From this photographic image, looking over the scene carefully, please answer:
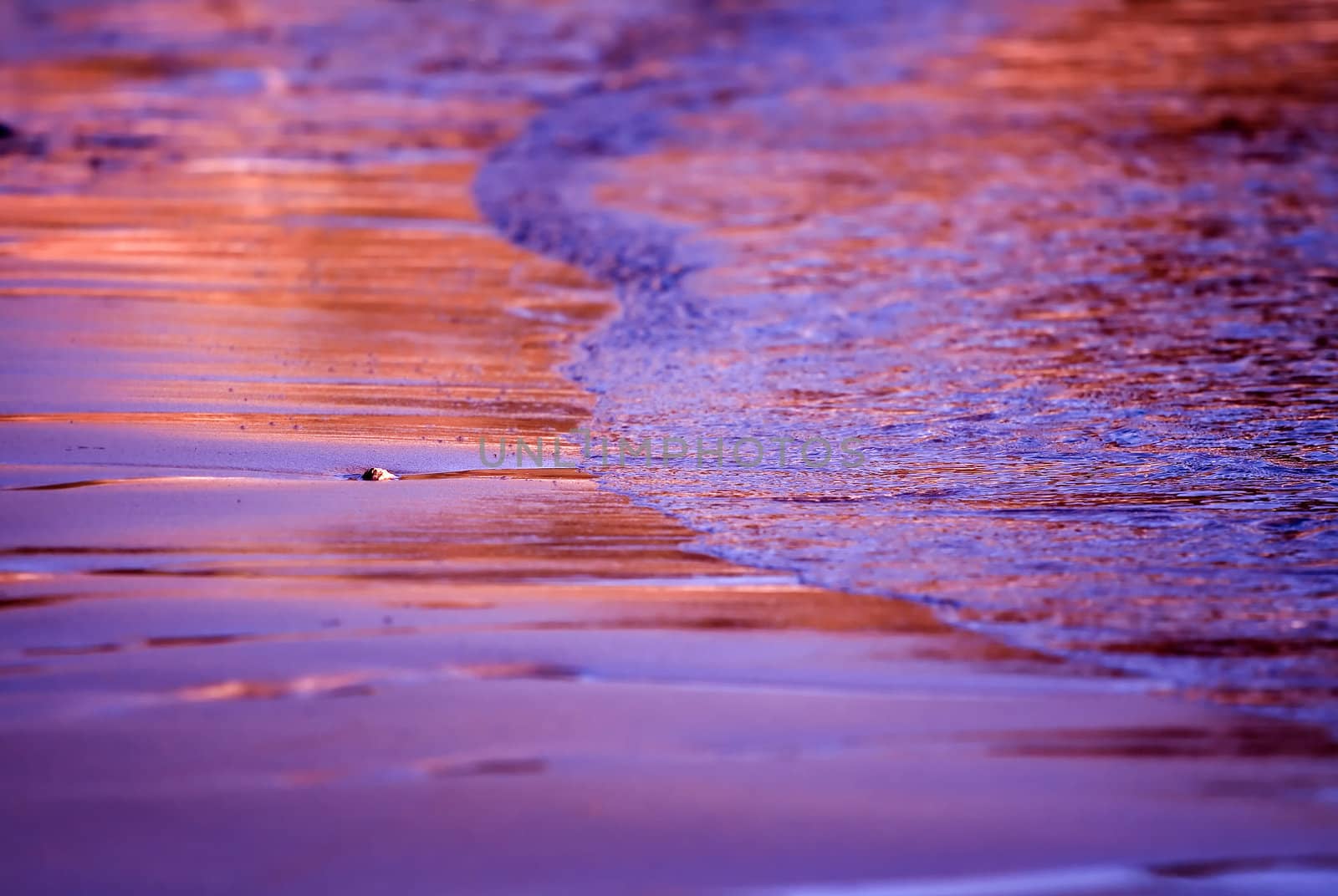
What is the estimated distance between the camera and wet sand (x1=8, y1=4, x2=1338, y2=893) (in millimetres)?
2375

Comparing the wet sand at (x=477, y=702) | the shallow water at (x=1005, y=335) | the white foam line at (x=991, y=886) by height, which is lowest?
the white foam line at (x=991, y=886)

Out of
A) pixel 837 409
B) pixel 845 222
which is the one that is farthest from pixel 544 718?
pixel 845 222

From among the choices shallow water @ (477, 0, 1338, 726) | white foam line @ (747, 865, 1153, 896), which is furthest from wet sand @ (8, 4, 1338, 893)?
shallow water @ (477, 0, 1338, 726)

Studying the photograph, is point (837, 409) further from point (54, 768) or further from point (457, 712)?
point (54, 768)

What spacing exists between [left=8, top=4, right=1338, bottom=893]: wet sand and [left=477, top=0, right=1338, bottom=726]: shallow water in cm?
28

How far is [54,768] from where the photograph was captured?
8.50 ft

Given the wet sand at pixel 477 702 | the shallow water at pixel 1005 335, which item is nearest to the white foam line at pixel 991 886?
the wet sand at pixel 477 702

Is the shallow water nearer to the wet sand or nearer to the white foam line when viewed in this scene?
the wet sand

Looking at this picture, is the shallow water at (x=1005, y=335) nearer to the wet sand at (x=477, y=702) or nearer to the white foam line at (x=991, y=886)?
the wet sand at (x=477, y=702)

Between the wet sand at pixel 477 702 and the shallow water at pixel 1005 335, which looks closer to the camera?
the wet sand at pixel 477 702

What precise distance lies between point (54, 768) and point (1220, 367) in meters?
4.18

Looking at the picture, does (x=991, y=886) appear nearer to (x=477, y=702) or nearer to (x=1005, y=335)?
(x=477, y=702)

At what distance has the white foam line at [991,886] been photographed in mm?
2281

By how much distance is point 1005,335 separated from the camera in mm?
5773
